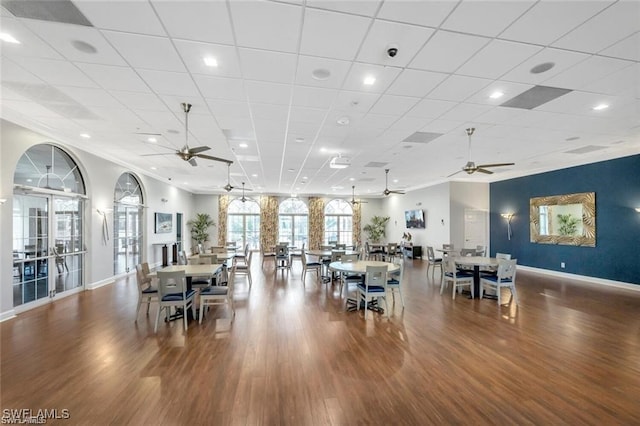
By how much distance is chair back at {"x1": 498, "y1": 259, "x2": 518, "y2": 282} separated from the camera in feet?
19.0

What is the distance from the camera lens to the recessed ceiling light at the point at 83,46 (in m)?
2.80

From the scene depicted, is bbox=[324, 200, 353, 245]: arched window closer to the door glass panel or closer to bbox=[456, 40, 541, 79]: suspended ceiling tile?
the door glass panel

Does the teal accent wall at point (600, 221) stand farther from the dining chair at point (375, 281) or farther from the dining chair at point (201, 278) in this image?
the dining chair at point (201, 278)

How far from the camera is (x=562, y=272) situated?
8.59 m

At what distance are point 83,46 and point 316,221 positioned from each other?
555 inches

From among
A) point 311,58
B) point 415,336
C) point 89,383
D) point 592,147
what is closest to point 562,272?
point 592,147

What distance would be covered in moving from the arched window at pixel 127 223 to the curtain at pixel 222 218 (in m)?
5.78

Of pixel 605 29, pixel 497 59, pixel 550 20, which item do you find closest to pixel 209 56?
pixel 497 59

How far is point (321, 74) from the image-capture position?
338 centimetres

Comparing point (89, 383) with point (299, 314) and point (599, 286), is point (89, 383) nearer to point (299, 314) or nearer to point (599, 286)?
point (299, 314)

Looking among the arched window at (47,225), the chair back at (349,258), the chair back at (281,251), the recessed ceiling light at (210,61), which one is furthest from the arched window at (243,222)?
the recessed ceiling light at (210,61)

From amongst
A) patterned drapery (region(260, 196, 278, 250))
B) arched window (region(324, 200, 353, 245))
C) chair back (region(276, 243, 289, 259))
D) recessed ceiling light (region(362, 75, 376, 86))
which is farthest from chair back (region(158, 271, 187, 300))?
arched window (region(324, 200, 353, 245))

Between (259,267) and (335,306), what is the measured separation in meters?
5.79

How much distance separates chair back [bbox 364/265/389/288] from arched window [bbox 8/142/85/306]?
6588 millimetres
